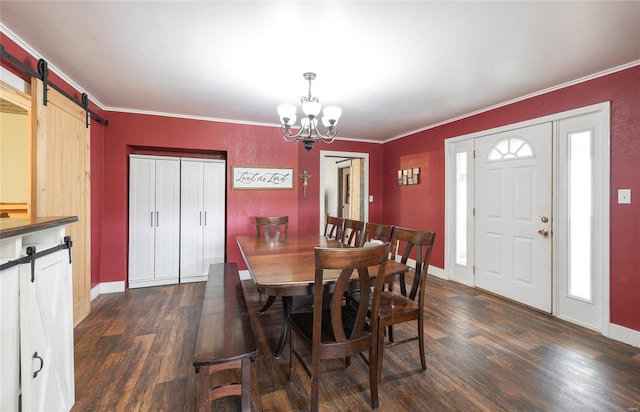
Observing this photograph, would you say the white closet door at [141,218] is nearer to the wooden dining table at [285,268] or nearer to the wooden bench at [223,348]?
the wooden dining table at [285,268]

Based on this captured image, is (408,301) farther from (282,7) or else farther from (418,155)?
(418,155)

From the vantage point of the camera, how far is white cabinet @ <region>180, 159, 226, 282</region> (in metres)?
3.94

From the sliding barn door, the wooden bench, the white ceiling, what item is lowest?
the wooden bench

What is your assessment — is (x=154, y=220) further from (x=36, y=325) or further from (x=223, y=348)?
(x=223, y=348)

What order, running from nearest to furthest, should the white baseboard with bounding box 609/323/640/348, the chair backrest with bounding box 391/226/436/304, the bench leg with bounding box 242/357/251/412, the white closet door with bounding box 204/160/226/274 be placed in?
the bench leg with bounding box 242/357/251/412, the chair backrest with bounding box 391/226/436/304, the white baseboard with bounding box 609/323/640/348, the white closet door with bounding box 204/160/226/274

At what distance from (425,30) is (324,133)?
9.93 feet

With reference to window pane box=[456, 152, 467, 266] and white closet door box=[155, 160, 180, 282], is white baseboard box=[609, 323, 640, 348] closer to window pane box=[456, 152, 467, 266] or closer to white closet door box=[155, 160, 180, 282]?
window pane box=[456, 152, 467, 266]

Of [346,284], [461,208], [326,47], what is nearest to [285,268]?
[346,284]

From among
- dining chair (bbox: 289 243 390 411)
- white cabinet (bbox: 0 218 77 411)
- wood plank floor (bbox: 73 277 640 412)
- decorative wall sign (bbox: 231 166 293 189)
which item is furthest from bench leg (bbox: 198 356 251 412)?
decorative wall sign (bbox: 231 166 293 189)

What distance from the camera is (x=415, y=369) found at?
2.01 meters

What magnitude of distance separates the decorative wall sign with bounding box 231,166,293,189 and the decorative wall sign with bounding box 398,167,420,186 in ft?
6.64

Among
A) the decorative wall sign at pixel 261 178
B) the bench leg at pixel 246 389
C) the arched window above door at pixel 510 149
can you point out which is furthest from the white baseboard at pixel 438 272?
the bench leg at pixel 246 389

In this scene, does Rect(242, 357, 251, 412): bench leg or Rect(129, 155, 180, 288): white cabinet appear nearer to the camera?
Rect(242, 357, 251, 412): bench leg

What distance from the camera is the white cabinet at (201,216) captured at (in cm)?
394
